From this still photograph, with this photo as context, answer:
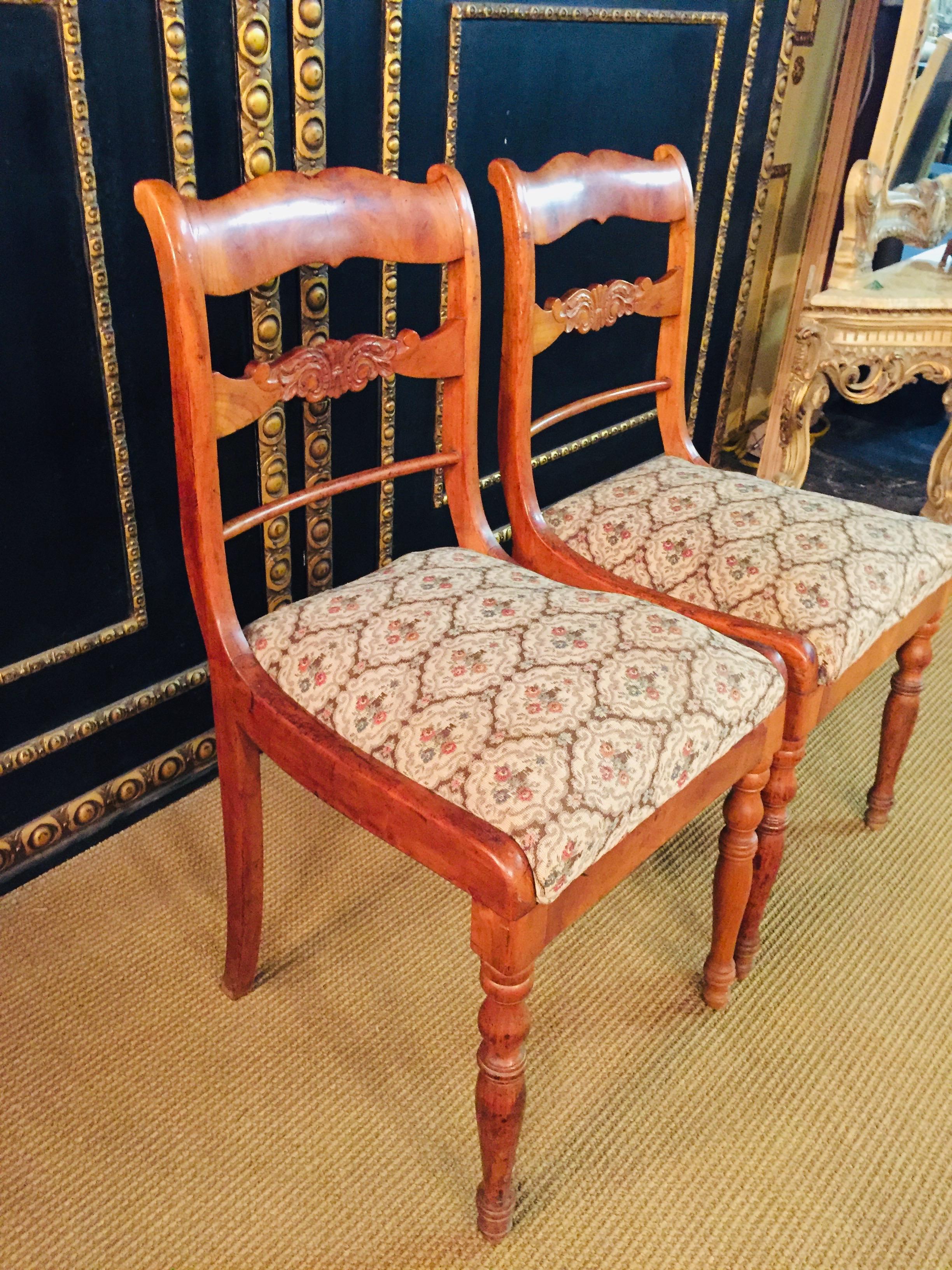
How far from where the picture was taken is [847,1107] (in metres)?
1.23

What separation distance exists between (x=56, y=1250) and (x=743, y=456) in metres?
2.46

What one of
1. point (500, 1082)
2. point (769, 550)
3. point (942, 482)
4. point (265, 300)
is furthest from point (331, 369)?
point (942, 482)

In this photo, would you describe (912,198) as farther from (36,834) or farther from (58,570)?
A: (36,834)

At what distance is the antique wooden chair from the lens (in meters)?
0.92

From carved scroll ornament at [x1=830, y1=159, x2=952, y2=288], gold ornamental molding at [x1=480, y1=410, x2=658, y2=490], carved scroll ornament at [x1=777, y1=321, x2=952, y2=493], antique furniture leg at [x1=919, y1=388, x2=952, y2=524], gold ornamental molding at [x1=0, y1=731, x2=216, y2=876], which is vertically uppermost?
carved scroll ornament at [x1=830, y1=159, x2=952, y2=288]

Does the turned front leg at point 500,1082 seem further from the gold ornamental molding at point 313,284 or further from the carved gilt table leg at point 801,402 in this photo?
the carved gilt table leg at point 801,402

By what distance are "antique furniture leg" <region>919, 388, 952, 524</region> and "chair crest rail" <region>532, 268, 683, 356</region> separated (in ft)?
3.77

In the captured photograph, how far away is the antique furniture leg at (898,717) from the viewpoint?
148 centimetres

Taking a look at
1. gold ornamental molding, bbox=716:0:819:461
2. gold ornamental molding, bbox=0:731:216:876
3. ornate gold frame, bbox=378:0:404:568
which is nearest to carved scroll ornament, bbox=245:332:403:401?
ornate gold frame, bbox=378:0:404:568

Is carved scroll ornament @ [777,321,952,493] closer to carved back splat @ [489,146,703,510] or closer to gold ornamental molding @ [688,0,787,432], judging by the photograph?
gold ornamental molding @ [688,0,787,432]

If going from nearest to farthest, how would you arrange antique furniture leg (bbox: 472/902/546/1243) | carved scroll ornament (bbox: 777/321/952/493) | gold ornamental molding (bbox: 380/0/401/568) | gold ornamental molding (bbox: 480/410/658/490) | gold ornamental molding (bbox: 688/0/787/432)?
antique furniture leg (bbox: 472/902/546/1243) < gold ornamental molding (bbox: 380/0/401/568) < gold ornamental molding (bbox: 480/410/658/490) < gold ornamental molding (bbox: 688/0/787/432) < carved scroll ornament (bbox: 777/321/952/493)

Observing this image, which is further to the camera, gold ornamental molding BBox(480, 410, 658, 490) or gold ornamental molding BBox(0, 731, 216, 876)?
gold ornamental molding BBox(480, 410, 658, 490)

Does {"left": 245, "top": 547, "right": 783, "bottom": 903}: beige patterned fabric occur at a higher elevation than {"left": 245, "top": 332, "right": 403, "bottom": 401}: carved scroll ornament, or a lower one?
lower

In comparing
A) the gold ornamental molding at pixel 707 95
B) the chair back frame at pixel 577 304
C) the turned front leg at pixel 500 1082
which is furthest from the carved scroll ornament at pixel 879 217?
the turned front leg at pixel 500 1082
